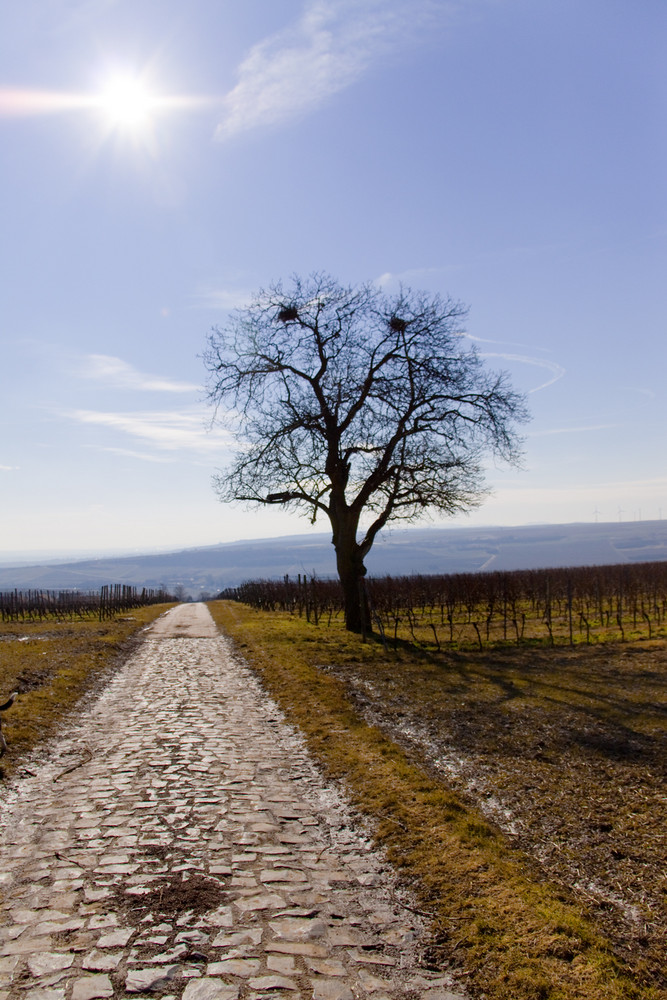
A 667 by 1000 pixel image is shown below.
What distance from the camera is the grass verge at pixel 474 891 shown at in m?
Answer: 3.38

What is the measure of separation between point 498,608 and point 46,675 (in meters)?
22.9

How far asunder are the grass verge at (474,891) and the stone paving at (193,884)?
0.75 ft

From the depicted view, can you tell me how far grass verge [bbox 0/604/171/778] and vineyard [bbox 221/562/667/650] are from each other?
7067mm

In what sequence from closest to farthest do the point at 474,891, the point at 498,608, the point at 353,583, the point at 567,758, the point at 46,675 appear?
the point at 474,891
the point at 567,758
the point at 46,675
the point at 353,583
the point at 498,608

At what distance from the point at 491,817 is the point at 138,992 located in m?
3.41

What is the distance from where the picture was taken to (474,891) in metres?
4.30

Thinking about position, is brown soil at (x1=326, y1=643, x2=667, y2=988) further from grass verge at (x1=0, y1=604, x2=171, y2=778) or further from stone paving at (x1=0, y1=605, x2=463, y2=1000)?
grass verge at (x1=0, y1=604, x2=171, y2=778)

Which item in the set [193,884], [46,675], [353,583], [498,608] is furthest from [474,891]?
[498,608]

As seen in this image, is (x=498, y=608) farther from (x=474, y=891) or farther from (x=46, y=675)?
(x=474, y=891)

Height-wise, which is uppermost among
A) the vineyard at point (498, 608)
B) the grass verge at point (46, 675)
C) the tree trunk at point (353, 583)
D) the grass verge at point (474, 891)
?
the tree trunk at point (353, 583)

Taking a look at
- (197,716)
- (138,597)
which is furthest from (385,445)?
(138,597)

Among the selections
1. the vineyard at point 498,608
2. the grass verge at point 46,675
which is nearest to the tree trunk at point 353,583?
the vineyard at point 498,608

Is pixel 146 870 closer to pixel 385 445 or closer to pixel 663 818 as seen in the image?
pixel 663 818

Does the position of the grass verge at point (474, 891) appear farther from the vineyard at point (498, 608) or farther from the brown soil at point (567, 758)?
the vineyard at point (498, 608)
